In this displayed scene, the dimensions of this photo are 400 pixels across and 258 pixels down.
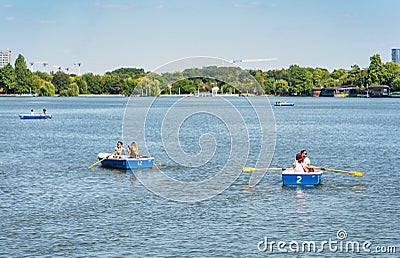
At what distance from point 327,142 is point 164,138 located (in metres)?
16.2

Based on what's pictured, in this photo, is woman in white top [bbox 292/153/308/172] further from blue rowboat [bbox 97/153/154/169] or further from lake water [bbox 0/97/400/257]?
blue rowboat [bbox 97/153/154/169]

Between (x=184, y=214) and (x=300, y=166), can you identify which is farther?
(x=300, y=166)

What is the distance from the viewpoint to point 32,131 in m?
84.8

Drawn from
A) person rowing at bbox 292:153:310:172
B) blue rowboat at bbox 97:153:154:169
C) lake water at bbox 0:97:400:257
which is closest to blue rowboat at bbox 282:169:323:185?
person rowing at bbox 292:153:310:172

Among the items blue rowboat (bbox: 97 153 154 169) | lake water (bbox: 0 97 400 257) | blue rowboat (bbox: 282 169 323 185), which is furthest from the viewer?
blue rowboat (bbox: 97 153 154 169)

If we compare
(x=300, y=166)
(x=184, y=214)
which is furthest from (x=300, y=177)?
(x=184, y=214)

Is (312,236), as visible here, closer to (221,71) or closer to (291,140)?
(221,71)

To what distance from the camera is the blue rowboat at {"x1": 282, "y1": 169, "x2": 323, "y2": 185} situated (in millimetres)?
Answer: 36094

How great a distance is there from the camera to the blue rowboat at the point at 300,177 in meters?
36.1

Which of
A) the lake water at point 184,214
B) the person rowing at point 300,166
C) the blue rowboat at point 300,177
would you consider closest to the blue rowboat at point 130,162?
the lake water at point 184,214

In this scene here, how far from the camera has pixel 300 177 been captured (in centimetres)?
3619

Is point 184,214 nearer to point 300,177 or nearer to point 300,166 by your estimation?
point 300,177

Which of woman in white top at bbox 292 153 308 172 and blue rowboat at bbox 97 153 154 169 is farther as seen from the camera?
blue rowboat at bbox 97 153 154 169

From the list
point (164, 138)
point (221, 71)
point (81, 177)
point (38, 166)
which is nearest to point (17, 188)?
point (81, 177)
